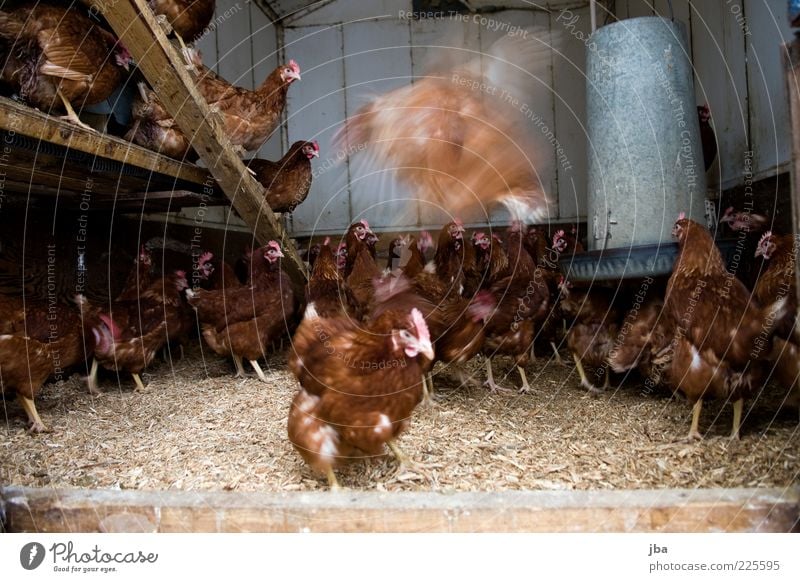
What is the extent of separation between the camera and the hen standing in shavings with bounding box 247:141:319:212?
3.71 meters

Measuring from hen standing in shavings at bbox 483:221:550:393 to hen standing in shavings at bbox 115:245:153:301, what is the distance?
7.12 ft

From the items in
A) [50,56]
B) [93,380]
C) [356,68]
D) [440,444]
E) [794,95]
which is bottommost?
[440,444]

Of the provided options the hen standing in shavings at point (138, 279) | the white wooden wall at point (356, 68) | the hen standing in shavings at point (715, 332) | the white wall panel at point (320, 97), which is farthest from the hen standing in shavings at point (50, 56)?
the white wall panel at point (320, 97)

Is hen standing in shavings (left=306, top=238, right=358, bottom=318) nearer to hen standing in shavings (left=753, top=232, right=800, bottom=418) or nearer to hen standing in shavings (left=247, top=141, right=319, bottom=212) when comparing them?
hen standing in shavings (left=247, top=141, right=319, bottom=212)

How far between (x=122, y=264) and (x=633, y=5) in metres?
4.37

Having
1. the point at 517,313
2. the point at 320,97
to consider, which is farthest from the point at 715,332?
the point at 320,97

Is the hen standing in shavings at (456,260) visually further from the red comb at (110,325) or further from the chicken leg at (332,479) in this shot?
the red comb at (110,325)

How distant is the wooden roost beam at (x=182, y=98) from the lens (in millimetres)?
2088

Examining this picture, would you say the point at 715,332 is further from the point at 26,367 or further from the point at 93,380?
the point at 93,380

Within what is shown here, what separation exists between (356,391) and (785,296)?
1.66 meters

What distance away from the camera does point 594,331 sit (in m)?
2.99

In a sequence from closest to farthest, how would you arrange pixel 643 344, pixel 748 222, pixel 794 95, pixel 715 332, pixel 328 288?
pixel 794 95 → pixel 715 332 → pixel 643 344 → pixel 748 222 → pixel 328 288

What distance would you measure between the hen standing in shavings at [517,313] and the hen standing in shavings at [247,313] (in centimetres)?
137

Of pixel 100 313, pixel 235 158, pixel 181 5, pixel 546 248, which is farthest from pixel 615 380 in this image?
pixel 181 5
